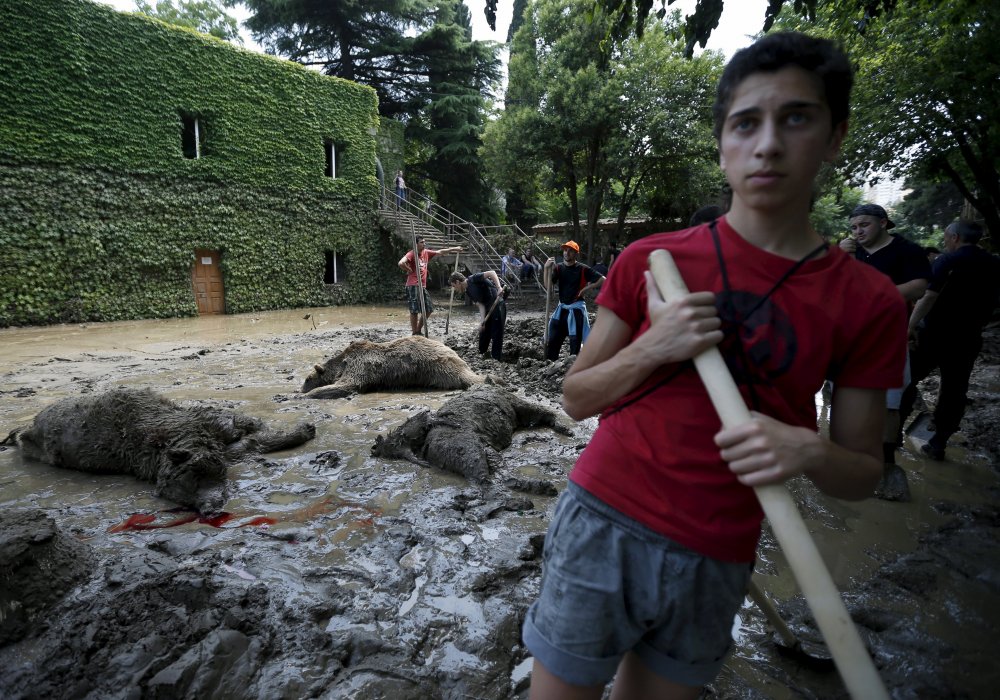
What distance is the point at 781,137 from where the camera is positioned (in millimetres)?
1084

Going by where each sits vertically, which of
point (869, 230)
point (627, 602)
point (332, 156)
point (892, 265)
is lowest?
point (627, 602)

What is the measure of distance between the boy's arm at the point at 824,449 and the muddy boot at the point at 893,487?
3317 millimetres

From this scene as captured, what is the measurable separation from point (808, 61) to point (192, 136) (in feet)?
66.0

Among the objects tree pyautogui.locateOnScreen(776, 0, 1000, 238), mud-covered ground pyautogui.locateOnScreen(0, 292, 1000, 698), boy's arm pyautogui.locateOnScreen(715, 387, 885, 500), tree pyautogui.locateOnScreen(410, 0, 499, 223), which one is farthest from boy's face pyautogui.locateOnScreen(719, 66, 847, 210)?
tree pyautogui.locateOnScreen(410, 0, 499, 223)

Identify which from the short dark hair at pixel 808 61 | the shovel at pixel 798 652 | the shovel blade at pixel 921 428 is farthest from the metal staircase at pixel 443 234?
the short dark hair at pixel 808 61

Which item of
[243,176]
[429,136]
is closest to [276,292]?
[243,176]

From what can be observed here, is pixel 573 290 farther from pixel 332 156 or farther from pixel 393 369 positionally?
pixel 332 156

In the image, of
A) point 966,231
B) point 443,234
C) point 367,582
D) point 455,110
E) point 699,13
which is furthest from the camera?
point 455,110

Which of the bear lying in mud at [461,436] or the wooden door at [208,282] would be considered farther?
the wooden door at [208,282]

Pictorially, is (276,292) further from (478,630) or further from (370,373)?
(478,630)

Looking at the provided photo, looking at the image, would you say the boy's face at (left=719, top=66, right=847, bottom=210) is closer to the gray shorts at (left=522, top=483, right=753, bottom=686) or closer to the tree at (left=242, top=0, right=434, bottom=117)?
the gray shorts at (left=522, top=483, right=753, bottom=686)

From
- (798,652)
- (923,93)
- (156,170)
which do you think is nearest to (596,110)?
(923,93)

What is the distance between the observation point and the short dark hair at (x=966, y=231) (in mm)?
4320

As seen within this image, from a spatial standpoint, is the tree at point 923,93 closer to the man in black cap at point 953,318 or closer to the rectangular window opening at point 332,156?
the man in black cap at point 953,318
